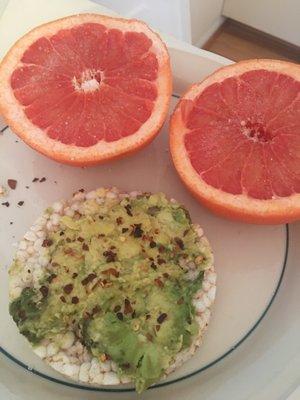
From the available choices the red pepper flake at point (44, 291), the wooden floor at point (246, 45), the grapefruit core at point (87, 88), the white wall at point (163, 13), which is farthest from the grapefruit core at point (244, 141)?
the wooden floor at point (246, 45)

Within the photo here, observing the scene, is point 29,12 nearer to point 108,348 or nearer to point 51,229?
point 51,229

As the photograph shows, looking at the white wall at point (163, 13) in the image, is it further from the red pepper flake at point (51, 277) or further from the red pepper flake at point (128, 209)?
the red pepper flake at point (51, 277)

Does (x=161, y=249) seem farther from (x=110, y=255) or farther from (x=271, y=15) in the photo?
(x=271, y=15)

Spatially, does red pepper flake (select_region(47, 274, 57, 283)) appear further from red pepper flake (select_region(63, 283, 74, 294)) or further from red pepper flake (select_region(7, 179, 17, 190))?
red pepper flake (select_region(7, 179, 17, 190))

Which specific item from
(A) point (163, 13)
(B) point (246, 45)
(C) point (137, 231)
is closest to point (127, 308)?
(C) point (137, 231)

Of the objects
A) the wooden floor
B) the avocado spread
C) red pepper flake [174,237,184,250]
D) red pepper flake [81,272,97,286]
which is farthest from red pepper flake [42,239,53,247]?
the wooden floor

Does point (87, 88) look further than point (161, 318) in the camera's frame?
Yes

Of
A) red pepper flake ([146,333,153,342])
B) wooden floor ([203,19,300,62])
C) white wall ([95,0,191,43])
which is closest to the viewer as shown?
red pepper flake ([146,333,153,342])
